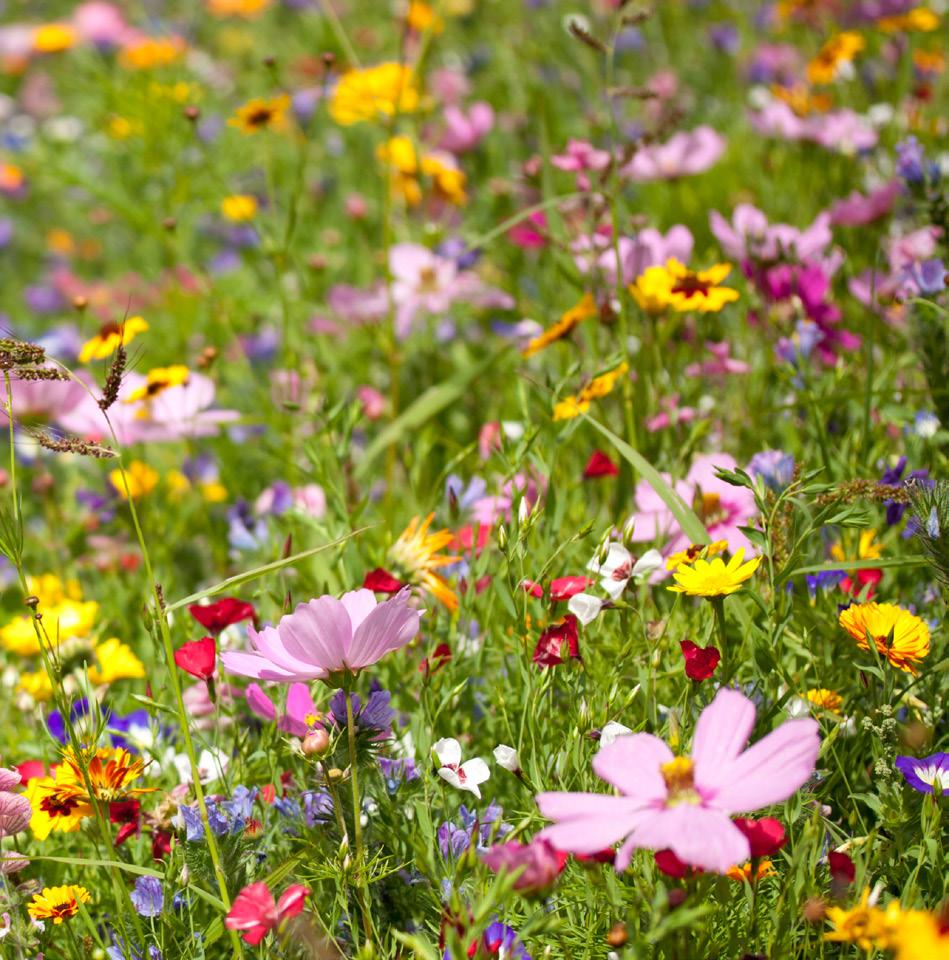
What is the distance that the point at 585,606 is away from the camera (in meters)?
1.09

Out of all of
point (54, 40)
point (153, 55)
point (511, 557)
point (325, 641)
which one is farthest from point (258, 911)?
point (54, 40)

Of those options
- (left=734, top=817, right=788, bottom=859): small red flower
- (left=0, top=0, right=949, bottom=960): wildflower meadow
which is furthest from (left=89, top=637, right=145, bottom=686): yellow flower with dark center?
(left=734, top=817, right=788, bottom=859): small red flower

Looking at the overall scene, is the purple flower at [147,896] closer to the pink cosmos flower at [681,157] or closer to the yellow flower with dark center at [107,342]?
the yellow flower with dark center at [107,342]

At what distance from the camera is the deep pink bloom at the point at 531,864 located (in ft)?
2.49

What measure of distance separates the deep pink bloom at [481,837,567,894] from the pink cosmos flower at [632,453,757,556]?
1.97ft

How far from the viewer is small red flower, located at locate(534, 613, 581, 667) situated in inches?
41.6

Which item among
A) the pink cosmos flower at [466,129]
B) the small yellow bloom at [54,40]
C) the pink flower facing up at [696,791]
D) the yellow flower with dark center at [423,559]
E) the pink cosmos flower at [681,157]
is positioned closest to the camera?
the pink flower facing up at [696,791]

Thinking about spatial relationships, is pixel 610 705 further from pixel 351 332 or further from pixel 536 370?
pixel 351 332

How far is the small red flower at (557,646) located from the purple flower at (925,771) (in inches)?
11.7

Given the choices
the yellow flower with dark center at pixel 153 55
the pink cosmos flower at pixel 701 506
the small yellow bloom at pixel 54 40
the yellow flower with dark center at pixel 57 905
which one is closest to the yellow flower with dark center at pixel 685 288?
the pink cosmos flower at pixel 701 506

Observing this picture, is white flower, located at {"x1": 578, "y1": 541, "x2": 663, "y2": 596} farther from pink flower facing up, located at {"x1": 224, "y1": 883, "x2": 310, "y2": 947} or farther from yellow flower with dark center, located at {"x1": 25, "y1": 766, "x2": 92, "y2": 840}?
yellow flower with dark center, located at {"x1": 25, "y1": 766, "x2": 92, "y2": 840}

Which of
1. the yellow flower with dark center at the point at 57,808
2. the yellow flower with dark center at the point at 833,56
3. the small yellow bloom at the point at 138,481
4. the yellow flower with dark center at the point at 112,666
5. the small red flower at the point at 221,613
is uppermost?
the yellow flower with dark center at the point at 833,56

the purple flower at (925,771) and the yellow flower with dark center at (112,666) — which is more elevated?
the purple flower at (925,771)

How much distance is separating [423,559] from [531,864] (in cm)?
58
